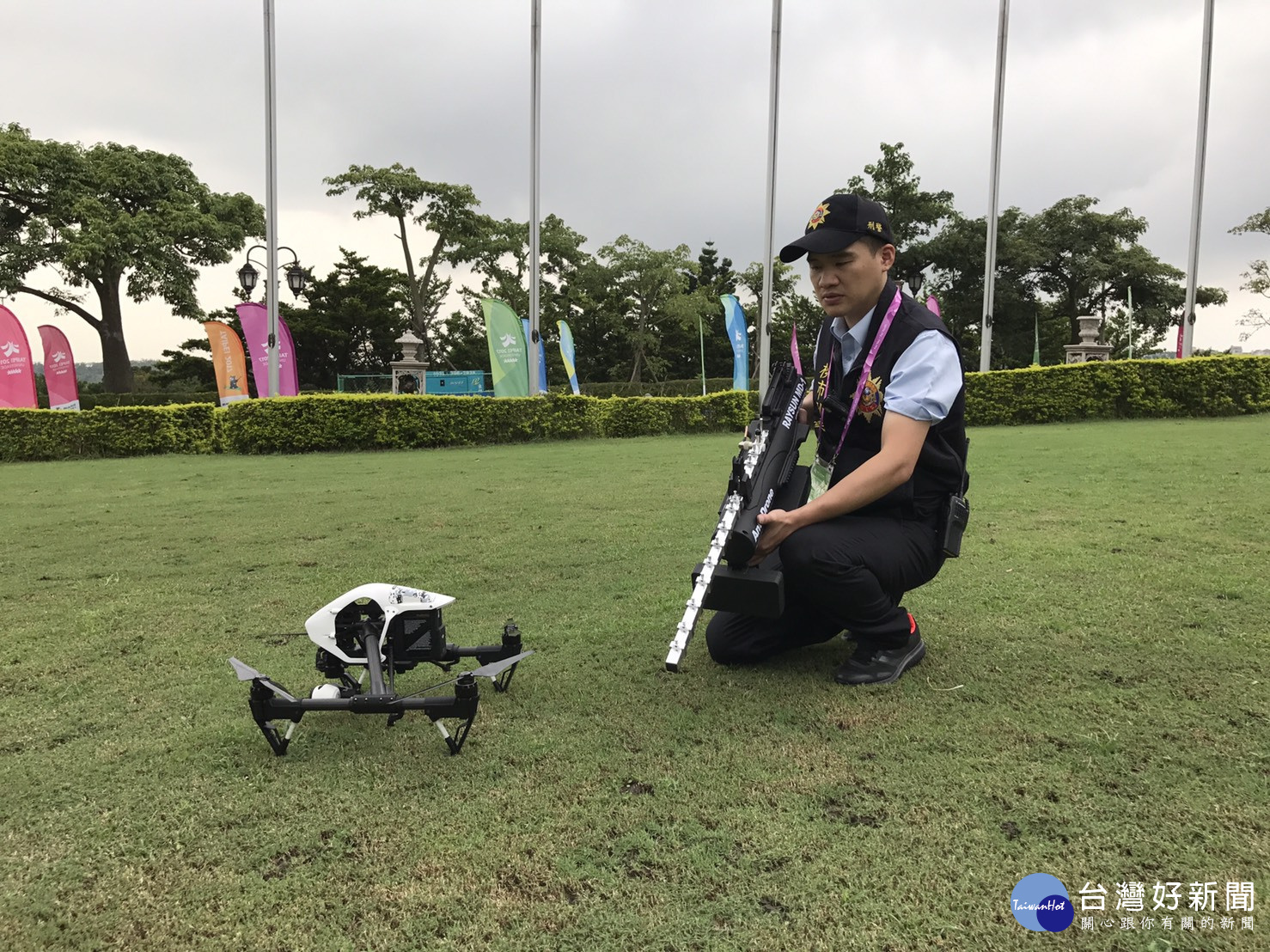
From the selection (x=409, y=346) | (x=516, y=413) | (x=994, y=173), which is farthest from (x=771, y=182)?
(x=409, y=346)

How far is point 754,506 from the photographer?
2684 mm

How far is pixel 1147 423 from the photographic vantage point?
15.6 m

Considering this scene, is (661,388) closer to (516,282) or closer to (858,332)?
(516,282)

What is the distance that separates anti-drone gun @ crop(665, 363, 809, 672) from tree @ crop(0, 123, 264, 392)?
31.6 meters

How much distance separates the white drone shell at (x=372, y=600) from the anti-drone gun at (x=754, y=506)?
780mm

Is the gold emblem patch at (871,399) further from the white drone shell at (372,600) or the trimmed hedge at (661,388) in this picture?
the trimmed hedge at (661,388)

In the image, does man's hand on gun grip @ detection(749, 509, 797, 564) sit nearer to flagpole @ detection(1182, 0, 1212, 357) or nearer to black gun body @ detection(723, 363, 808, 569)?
black gun body @ detection(723, 363, 808, 569)

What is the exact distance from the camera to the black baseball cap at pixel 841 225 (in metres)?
2.62

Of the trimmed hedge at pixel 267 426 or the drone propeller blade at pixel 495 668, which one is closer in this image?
the drone propeller blade at pixel 495 668

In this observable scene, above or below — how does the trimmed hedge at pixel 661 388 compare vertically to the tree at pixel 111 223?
below

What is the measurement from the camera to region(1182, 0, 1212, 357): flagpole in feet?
66.5

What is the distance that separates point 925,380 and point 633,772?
1544mm

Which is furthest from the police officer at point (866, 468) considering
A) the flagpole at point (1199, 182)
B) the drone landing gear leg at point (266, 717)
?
the flagpole at point (1199, 182)

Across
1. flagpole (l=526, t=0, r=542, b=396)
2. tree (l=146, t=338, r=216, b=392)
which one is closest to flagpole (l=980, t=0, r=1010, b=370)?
flagpole (l=526, t=0, r=542, b=396)
